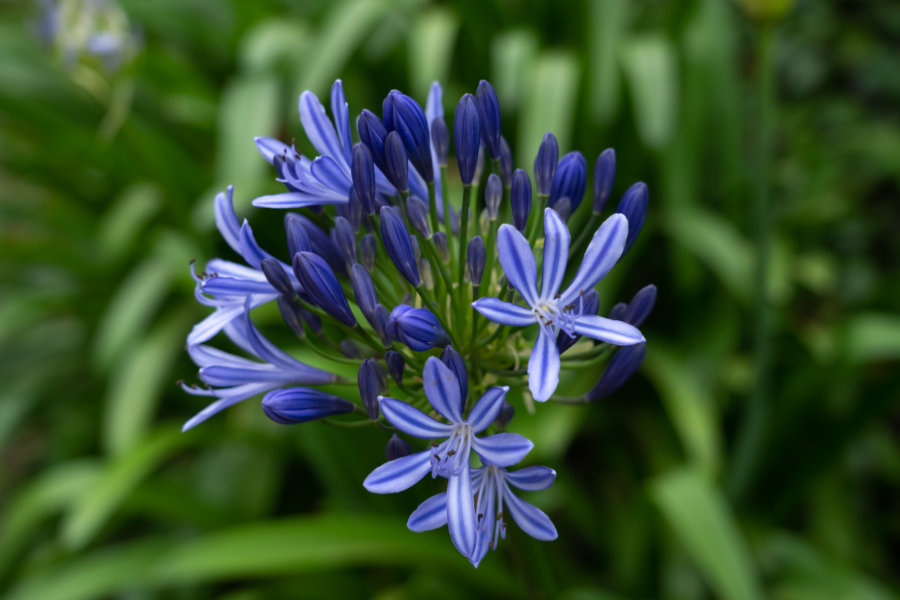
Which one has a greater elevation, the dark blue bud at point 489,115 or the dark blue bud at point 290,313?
the dark blue bud at point 489,115

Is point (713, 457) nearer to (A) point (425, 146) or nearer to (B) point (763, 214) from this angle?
(B) point (763, 214)

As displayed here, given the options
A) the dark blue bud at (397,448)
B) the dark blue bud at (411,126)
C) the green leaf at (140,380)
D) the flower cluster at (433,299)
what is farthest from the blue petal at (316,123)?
the green leaf at (140,380)

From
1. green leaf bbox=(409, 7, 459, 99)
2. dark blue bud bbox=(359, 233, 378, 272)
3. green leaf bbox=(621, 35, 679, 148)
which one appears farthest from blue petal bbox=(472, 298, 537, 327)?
green leaf bbox=(409, 7, 459, 99)

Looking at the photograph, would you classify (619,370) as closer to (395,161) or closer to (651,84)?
(395,161)

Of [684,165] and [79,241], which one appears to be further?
[79,241]

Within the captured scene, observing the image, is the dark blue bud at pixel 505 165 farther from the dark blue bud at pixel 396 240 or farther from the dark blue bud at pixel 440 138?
the dark blue bud at pixel 396 240

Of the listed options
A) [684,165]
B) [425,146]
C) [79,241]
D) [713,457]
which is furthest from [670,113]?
[79,241]

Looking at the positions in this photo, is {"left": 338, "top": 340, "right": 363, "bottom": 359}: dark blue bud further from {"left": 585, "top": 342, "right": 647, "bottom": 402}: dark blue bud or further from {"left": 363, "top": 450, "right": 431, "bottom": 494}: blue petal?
{"left": 585, "top": 342, "right": 647, "bottom": 402}: dark blue bud
